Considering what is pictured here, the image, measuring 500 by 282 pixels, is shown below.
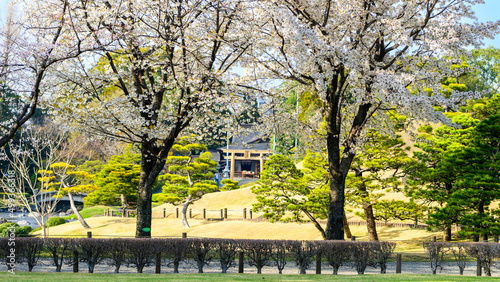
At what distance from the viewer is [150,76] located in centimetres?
1422

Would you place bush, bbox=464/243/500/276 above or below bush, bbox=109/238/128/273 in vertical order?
below

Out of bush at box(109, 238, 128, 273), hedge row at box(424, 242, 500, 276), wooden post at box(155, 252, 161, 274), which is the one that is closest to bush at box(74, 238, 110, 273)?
bush at box(109, 238, 128, 273)

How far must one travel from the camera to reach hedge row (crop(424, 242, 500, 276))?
12.6 meters

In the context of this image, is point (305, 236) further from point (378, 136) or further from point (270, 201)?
point (378, 136)

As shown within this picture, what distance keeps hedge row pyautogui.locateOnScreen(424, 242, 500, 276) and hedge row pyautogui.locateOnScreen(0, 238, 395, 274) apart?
2.16 metres

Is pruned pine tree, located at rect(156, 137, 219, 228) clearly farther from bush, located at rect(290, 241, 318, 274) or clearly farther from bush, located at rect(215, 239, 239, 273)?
bush, located at rect(290, 241, 318, 274)

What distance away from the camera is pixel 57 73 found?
534 inches

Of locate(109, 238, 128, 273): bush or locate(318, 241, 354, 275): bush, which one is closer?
locate(109, 238, 128, 273): bush

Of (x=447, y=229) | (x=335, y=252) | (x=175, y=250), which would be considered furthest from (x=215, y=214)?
(x=335, y=252)

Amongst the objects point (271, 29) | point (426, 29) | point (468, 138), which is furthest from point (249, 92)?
point (468, 138)

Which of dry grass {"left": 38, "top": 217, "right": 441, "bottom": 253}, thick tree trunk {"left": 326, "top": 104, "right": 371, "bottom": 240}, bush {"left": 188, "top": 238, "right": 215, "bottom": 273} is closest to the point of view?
bush {"left": 188, "top": 238, "right": 215, "bottom": 273}

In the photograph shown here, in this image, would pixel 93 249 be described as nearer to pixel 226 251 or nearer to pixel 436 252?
pixel 226 251

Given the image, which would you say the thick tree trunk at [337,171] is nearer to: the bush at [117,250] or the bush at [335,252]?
the bush at [335,252]

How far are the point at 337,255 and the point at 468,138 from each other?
1018 centimetres
